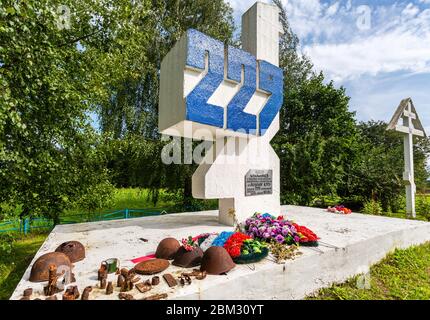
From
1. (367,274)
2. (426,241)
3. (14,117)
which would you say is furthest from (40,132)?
(426,241)

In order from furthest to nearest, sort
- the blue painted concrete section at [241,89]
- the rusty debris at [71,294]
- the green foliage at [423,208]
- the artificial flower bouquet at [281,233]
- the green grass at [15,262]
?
1. the green foliage at [423,208]
2. the blue painted concrete section at [241,89]
3. the green grass at [15,262]
4. the artificial flower bouquet at [281,233]
5. the rusty debris at [71,294]

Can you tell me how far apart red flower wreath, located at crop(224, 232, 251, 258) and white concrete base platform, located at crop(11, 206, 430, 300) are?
19 centimetres

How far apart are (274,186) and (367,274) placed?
9.01ft

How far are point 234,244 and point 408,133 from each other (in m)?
9.53

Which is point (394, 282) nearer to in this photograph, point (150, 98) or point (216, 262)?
point (216, 262)

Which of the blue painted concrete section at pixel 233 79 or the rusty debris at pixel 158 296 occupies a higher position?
the blue painted concrete section at pixel 233 79

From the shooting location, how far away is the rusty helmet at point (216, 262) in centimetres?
293

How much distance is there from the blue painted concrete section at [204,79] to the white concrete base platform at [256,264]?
2371 millimetres

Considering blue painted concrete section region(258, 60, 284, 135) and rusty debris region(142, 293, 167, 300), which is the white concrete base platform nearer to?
rusty debris region(142, 293, 167, 300)

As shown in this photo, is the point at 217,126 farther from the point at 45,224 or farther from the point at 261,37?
the point at 45,224

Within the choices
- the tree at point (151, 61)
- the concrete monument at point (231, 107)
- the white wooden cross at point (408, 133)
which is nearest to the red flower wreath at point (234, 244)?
the concrete monument at point (231, 107)

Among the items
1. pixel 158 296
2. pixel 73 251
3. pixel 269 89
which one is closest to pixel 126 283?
pixel 158 296

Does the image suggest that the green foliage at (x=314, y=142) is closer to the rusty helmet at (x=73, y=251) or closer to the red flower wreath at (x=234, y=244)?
the red flower wreath at (x=234, y=244)

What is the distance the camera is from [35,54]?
3887mm
